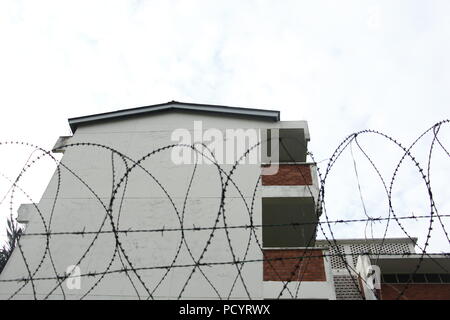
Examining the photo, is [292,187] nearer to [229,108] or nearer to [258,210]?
[258,210]

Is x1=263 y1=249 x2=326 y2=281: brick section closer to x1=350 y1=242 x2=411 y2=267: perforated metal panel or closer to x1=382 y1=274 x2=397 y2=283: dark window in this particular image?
x1=382 y1=274 x2=397 y2=283: dark window

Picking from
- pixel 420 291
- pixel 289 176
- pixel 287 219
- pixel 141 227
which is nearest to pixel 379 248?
pixel 420 291

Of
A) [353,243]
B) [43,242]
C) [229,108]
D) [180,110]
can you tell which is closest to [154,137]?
[180,110]

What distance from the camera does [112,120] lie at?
15.7m

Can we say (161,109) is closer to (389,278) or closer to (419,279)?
(389,278)

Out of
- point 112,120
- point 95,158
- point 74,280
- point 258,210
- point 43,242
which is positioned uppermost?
point 112,120

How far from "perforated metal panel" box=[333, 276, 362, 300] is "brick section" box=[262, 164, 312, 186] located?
5.36 m

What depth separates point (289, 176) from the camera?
1278 cm

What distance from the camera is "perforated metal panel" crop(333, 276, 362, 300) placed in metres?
15.6

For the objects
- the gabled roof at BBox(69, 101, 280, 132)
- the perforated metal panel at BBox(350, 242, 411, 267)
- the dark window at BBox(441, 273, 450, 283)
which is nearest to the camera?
the gabled roof at BBox(69, 101, 280, 132)

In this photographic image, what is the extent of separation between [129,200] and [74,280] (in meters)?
2.79

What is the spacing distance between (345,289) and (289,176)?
20.4ft

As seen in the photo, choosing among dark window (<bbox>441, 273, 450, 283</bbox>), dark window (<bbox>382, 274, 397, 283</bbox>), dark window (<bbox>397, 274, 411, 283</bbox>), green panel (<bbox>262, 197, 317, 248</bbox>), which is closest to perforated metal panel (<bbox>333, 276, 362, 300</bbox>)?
dark window (<bbox>382, 274, 397, 283</bbox>)

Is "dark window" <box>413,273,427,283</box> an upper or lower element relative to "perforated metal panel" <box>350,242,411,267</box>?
lower
